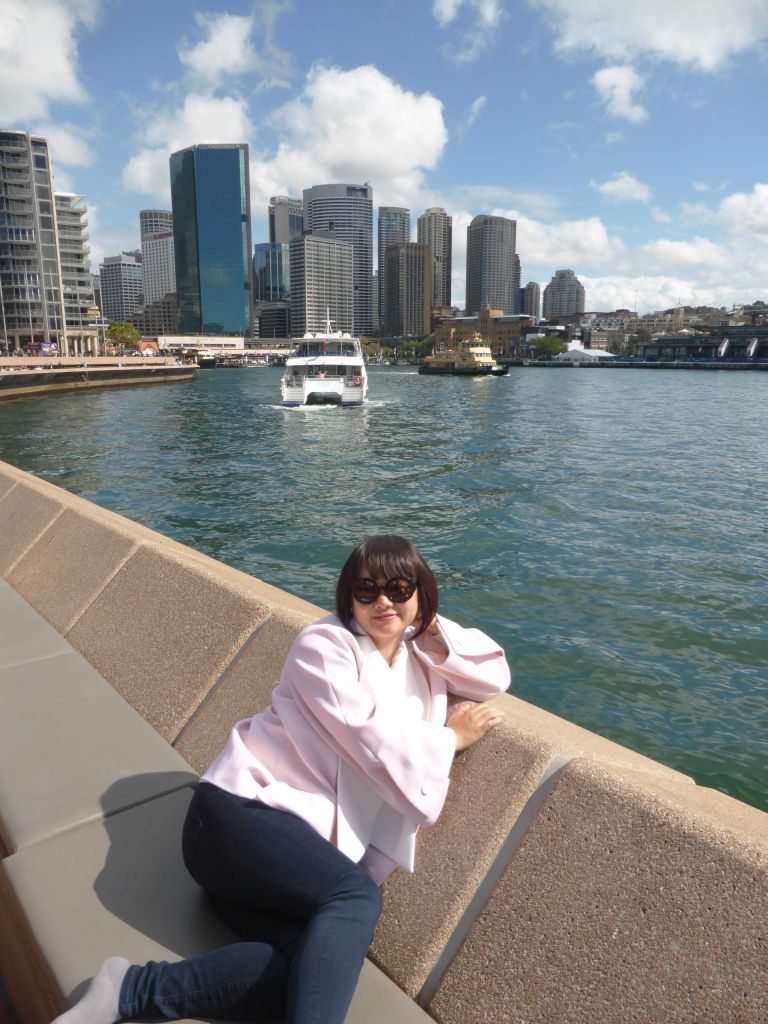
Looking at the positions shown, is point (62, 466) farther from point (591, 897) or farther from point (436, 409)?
point (436, 409)

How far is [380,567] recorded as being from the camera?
8.27 feet

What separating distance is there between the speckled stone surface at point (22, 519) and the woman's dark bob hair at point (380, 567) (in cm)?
475

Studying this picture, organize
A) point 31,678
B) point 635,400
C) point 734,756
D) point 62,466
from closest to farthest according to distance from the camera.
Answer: point 31,678 → point 734,756 → point 62,466 → point 635,400

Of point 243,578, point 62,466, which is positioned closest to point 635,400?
point 62,466

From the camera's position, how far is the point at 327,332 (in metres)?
51.9

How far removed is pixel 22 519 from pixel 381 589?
5.59m

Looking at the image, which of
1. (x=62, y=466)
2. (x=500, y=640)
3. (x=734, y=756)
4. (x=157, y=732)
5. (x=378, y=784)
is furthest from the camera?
(x=62, y=466)

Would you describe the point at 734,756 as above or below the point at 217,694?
below

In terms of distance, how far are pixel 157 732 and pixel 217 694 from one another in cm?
33

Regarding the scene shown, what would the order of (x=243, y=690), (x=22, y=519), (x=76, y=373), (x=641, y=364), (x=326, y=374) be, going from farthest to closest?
1. (x=641, y=364)
2. (x=76, y=373)
3. (x=326, y=374)
4. (x=22, y=519)
5. (x=243, y=690)

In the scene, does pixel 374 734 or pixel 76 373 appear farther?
pixel 76 373

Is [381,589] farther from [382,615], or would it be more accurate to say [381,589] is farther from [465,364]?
[465,364]

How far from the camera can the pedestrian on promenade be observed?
196cm

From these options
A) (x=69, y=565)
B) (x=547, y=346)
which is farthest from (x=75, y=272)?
(x=69, y=565)
